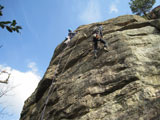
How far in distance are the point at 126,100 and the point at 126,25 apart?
582cm

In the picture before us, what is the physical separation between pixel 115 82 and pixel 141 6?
60.0 feet

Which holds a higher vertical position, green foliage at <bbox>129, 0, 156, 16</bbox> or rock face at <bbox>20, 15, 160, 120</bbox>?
green foliage at <bbox>129, 0, 156, 16</bbox>

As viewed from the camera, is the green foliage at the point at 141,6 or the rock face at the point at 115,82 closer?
the rock face at the point at 115,82

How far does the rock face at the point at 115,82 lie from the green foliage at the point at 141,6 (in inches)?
524

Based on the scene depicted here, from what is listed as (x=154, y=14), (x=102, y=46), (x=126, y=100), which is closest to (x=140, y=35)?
(x=102, y=46)

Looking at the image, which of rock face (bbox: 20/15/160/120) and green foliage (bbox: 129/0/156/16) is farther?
green foliage (bbox: 129/0/156/16)

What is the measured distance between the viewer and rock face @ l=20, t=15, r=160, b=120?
4.61 metres

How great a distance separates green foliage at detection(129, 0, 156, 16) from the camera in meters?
19.1

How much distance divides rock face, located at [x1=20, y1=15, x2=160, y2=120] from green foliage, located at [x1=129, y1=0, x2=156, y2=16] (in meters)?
13.3

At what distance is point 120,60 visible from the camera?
6.27 meters

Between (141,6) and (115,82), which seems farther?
(141,6)

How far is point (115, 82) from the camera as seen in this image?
5.55 metres

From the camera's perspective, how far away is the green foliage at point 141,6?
62.8ft

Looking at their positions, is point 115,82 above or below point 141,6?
below
